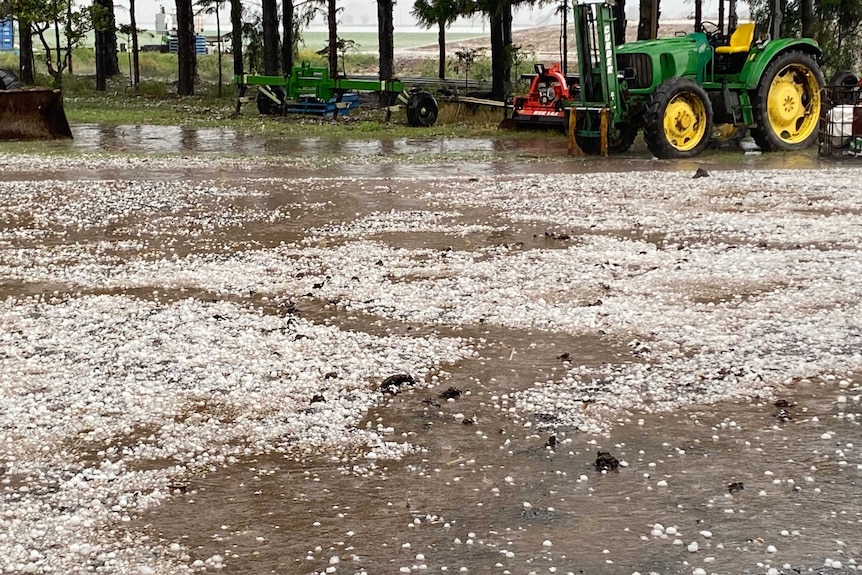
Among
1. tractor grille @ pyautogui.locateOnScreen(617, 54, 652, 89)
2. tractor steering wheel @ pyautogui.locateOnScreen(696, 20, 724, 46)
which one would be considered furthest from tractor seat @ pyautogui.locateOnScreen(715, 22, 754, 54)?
tractor grille @ pyautogui.locateOnScreen(617, 54, 652, 89)

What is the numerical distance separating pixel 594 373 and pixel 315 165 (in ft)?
38.1

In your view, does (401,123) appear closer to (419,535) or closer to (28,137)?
(28,137)

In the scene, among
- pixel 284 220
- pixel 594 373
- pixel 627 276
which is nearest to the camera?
pixel 594 373

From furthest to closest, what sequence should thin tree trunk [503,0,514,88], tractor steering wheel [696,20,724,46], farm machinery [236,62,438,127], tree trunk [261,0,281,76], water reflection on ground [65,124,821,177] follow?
tree trunk [261,0,281,76], thin tree trunk [503,0,514,88], farm machinery [236,62,438,127], tractor steering wheel [696,20,724,46], water reflection on ground [65,124,821,177]

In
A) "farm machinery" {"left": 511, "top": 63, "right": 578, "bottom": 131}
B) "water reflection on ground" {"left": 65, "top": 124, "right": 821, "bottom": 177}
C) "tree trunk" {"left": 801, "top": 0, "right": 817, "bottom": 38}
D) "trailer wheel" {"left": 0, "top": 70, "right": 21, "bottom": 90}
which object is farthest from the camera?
"tree trunk" {"left": 801, "top": 0, "right": 817, "bottom": 38}

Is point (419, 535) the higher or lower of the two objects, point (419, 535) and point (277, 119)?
the lower

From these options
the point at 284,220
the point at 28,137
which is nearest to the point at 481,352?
the point at 284,220

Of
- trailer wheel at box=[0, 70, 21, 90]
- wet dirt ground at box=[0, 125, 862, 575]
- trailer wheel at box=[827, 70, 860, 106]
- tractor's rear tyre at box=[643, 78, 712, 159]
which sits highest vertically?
trailer wheel at box=[0, 70, 21, 90]

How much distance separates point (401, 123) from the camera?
2648cm

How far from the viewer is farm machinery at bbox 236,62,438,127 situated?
88.0 feet

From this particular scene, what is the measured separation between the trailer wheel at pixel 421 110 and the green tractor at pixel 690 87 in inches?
276

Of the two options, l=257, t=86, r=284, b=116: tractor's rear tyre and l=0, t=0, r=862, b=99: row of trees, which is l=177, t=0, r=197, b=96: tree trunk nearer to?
l=0, t=0, r=862, b=99: row of trees

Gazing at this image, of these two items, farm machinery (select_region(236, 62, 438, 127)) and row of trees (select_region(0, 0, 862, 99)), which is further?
row of trees (select_region(0, 0, 862, 99))

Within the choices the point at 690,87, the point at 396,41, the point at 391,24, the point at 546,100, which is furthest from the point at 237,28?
the point at 396,41
